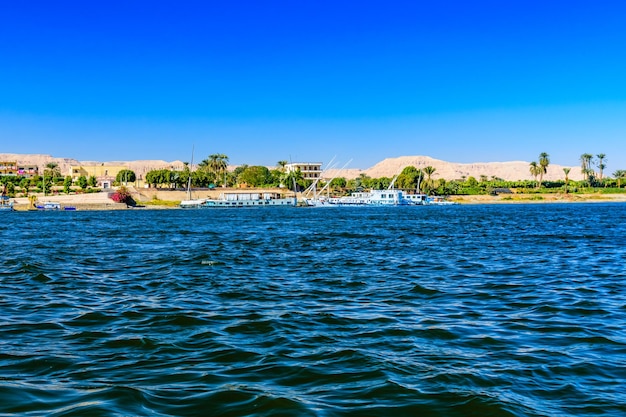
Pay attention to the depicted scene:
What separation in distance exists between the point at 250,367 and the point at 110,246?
87.2 feet

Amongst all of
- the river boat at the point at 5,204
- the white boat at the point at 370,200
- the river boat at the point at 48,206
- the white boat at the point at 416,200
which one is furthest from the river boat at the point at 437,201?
the river boat at the point at 5,204

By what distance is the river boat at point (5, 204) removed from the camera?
129988mm

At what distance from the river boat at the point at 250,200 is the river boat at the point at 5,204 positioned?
4535cm

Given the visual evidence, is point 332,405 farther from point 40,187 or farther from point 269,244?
point 40,187

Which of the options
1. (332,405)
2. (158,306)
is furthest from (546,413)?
(158,306)

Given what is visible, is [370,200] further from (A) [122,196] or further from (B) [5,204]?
(B) [5,204]

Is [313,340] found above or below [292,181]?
below

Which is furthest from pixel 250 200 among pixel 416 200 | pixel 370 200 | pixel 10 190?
pixel 10 190

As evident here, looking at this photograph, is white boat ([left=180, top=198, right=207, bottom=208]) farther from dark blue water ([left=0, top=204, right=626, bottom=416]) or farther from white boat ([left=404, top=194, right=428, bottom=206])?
dark blue water ([left=0, top=204, right=626, bottom=416])

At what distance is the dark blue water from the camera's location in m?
7.61

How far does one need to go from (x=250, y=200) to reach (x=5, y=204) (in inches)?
2361

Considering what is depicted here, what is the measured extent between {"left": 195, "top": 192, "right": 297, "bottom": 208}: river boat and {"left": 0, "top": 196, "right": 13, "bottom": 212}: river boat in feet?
149

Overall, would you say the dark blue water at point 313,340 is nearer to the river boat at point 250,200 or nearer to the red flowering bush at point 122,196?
the red flowering bush at point 122,196

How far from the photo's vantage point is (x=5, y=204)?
134 metres
